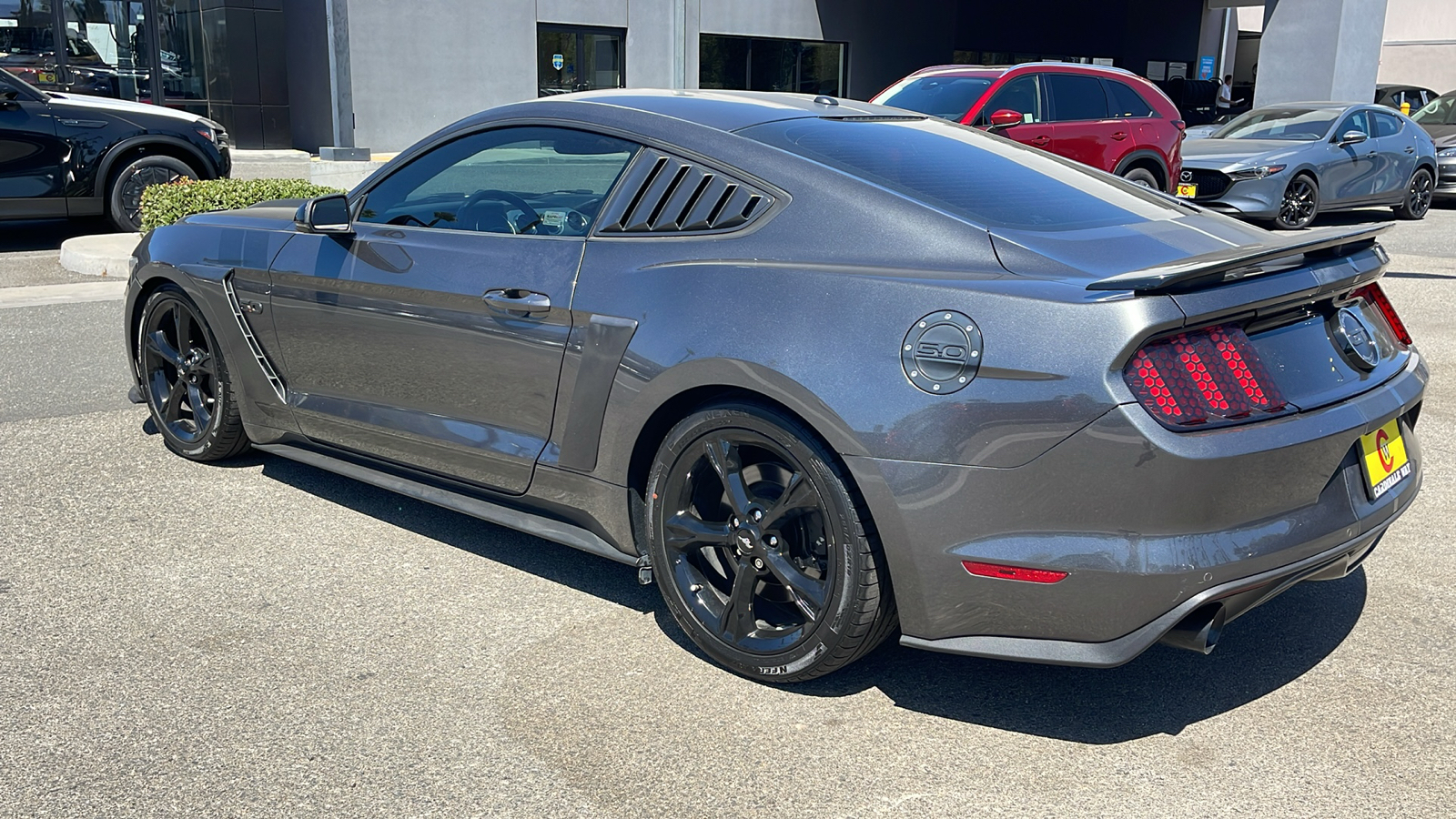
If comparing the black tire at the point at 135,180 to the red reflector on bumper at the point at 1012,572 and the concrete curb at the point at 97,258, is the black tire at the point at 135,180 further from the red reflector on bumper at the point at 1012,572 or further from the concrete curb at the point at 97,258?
the red reflector on bumper at the point at 1012,572

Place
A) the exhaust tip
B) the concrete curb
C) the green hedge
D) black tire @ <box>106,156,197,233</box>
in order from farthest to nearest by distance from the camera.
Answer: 1. black tire @ <box>106,156,197,233</box>
2. the concrete curb
3. the green hedge
4. the exhaust tip

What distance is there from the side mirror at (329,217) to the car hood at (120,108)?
29.4ft

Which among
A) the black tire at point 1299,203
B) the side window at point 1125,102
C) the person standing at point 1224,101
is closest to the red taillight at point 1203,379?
the side window at point 1125,102

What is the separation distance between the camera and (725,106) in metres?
3.96

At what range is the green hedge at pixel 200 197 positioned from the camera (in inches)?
401

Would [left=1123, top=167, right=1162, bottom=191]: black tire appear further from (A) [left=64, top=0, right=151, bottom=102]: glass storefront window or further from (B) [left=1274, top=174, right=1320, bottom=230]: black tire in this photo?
(A) [left=64, top=0, right=151, bottom=102]: glass storefront window

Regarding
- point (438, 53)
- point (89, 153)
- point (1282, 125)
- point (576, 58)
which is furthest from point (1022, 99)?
point (576, 58)

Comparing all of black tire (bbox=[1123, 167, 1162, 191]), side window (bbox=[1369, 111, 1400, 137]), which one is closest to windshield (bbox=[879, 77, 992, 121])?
black tire (bbox=[1123, 167, 1162, 191])

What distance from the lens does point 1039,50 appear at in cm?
3119

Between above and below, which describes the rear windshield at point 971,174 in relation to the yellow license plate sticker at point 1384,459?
above

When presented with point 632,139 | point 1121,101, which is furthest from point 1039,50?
point 632,139

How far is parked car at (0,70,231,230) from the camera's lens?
11.6m

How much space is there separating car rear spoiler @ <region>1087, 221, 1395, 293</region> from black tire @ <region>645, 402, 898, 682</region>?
82cm

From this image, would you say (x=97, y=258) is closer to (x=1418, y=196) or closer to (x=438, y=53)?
(x=438, y=53)
